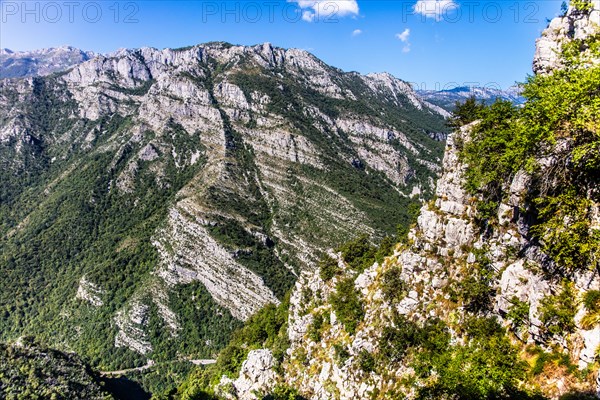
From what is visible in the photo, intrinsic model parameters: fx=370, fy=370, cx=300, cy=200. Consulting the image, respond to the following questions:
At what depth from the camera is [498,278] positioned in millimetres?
40531

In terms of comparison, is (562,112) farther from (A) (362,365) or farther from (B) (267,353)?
(B) (267,353)

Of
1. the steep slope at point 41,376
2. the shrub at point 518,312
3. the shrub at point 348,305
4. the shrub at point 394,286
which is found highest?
the shrub at point 518,312

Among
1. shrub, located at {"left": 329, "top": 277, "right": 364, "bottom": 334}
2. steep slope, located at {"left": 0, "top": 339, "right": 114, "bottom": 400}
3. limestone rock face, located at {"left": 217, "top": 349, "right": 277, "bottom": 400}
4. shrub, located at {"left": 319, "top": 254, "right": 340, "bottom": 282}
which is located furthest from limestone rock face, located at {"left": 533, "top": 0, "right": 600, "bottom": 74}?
steep slope, located at {"left": 0, "top": 339, "right": 114, "bottom": 400}

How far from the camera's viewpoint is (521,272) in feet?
122

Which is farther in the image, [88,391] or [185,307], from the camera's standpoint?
[185,307]

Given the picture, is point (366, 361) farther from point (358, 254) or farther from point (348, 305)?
point (358, 254)

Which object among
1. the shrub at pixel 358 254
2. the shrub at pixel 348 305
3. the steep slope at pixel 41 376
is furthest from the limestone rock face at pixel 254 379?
the steep slope at pixel 41 376

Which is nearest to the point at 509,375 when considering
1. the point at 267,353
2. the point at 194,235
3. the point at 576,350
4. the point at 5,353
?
the point at 576,350

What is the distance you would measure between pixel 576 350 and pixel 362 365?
28316 mm

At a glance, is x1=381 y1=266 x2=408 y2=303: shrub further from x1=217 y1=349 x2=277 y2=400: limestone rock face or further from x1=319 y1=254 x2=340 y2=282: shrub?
x1=217 y1=349 x2=277 y2=400: limestone rock face

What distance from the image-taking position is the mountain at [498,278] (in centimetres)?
3039

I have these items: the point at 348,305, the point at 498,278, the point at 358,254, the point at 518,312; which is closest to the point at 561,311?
the point at 518,312

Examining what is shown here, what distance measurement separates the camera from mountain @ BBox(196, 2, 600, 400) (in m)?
30.4

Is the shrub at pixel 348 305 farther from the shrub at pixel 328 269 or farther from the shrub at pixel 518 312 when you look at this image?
the shrub at pixel 518 312
